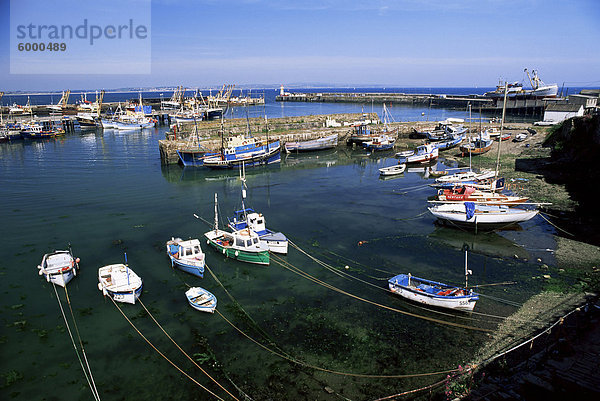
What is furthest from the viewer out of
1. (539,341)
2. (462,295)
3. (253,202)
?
(253,202)

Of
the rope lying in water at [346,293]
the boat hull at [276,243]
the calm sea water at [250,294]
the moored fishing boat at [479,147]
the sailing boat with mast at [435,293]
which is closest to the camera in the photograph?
the calm sea water at [250,294]

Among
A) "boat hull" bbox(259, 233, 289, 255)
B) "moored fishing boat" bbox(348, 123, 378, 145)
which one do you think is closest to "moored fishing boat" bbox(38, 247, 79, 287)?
"boat hull" bbox(259, 233, 289, 255)

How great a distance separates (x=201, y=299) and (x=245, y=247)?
17.5 feet

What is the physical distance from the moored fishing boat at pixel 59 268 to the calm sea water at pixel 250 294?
2.11 ft

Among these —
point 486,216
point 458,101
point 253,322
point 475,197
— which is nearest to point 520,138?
point 475,197

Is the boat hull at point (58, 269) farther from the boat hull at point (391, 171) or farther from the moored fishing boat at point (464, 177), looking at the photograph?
the boat hull at point (391, 171)

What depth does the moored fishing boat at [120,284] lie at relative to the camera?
65.4 feet

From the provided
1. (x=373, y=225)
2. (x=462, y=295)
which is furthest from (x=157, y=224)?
(x=462, y=295)

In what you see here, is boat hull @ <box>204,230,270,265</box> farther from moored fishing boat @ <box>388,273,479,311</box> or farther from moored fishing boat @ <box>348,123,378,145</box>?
moored fishing boat @ <box>348,123,378,145</box>

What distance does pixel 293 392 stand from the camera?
14.1 metres

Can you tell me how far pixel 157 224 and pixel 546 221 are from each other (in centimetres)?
3268

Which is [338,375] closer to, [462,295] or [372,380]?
[372,380]

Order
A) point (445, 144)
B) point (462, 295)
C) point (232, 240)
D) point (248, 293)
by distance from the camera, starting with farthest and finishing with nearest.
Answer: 1. point (445, 144)
2. point (232, 240)
3. point (248, 293)
4. point (462, 295)

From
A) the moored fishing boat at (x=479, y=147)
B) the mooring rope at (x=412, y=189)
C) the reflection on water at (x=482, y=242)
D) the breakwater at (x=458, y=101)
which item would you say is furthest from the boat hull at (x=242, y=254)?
the breakwater at (x=458, y=101)
